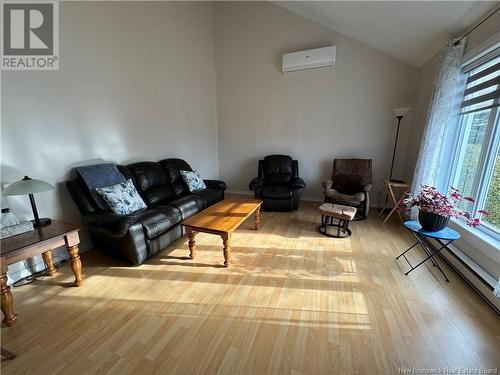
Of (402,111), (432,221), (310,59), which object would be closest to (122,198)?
(432,221)

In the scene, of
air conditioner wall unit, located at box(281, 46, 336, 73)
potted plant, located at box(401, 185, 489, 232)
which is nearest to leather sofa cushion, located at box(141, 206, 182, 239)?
potted plant, located at box(401, 185, 489, 232)

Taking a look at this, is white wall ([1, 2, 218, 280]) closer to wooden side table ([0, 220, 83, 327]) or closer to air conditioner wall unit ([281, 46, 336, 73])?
wooden side table ([0, 220, 83, 327])

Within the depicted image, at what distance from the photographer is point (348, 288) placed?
1985 millimetres

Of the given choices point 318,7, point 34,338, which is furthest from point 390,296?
point 318,7

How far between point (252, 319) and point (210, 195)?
6.86ft

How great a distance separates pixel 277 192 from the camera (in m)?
3.86

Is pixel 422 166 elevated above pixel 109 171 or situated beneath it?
elevated above

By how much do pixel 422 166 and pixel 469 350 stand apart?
214 cm

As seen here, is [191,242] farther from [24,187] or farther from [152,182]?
[24,187]

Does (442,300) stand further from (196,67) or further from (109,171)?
(196,67)

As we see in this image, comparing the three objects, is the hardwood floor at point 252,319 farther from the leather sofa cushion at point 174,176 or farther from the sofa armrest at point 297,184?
the sofa armrest at point 297,184

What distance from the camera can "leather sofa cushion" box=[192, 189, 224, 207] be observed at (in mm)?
3338

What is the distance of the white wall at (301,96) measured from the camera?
388 cm

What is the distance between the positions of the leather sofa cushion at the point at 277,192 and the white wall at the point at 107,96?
1607mm
